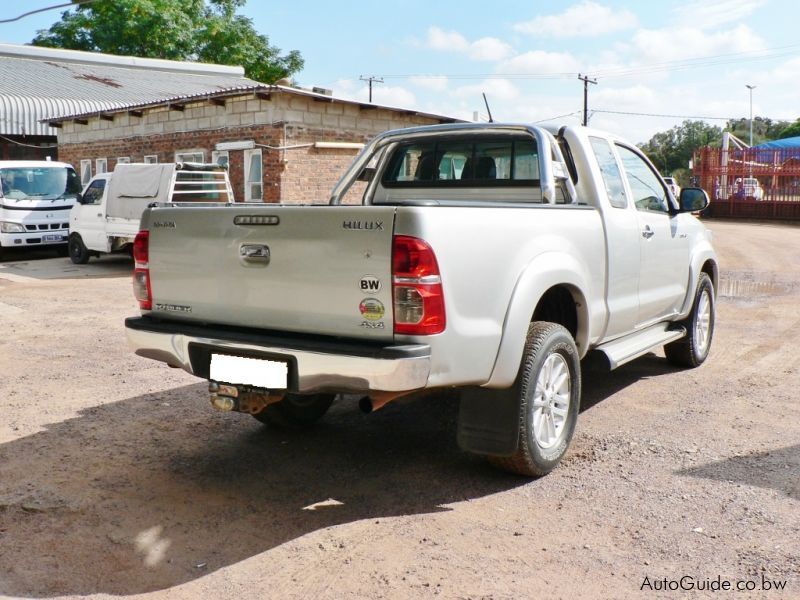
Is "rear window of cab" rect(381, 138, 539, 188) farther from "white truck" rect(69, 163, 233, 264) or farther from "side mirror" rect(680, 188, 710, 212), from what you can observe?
"white truck" rect(69, 163, 233, 264)

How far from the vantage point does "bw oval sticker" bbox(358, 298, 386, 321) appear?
3535 millimetres

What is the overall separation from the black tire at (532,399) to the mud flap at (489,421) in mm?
45

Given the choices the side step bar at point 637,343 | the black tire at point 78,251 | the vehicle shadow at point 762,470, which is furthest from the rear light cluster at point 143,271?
the black tire at point 78,251

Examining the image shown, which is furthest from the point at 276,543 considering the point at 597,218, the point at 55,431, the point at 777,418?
the point at 777,418

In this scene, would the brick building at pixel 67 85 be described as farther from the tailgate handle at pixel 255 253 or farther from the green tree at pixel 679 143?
the green tree at pixel 679 143

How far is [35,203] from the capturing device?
56.7 ft

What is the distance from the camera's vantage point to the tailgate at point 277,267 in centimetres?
354

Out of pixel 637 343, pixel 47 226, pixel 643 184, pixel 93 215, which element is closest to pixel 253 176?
pixel 93 215

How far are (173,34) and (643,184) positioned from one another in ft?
144

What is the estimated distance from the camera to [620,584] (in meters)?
3.17

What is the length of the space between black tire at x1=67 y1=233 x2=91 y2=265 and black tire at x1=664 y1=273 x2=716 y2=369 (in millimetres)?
12849

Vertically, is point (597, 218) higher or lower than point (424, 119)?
lower

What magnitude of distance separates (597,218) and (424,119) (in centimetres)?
1646

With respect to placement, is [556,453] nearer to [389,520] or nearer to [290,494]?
[389,520]
